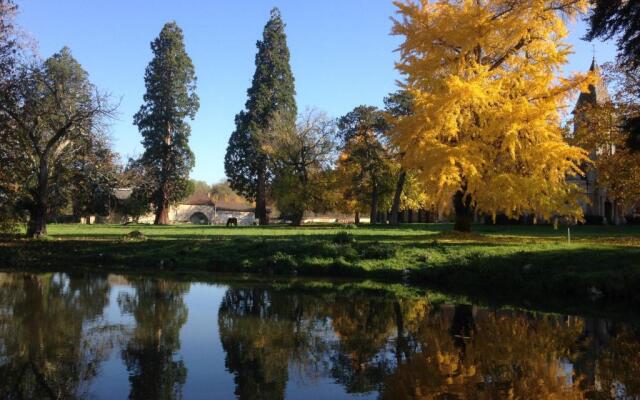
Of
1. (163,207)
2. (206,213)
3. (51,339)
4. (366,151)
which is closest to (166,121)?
(163,207)

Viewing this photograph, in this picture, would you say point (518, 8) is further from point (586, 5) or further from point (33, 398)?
point (33, 398)

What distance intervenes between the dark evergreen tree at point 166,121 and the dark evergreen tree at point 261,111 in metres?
4.81

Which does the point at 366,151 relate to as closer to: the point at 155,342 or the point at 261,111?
the point at 261,111

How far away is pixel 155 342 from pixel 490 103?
15.7m

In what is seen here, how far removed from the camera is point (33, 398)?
5984mm

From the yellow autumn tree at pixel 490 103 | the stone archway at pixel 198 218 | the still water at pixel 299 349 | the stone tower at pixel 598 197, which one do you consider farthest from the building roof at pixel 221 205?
the still water at pixel 299 349

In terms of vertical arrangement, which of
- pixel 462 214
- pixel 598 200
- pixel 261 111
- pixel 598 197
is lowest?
pixel 462 214

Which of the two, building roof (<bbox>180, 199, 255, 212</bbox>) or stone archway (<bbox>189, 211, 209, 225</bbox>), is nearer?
stone archway (<bbox>189, 211, 209, 225</bbox>)

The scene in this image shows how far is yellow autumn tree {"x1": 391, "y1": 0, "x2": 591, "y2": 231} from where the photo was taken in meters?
19.3

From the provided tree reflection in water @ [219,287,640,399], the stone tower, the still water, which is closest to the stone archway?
the stone tower

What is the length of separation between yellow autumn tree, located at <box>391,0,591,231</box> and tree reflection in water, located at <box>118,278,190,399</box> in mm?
10263

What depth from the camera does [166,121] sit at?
52.5m

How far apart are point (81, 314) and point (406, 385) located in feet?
24.5

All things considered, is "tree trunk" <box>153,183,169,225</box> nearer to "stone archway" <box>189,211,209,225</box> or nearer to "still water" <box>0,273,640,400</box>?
"stone archway" <box>189,211,209,225</box>
